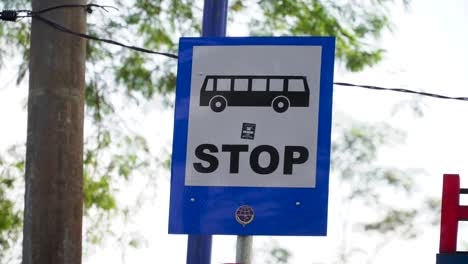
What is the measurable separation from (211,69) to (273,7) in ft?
28.1

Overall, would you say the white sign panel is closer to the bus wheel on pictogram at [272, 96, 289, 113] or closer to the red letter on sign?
the bus wheel on pictogram at [272, 96, 289, 113]

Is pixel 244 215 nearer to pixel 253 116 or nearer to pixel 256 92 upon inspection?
pixel 253 116

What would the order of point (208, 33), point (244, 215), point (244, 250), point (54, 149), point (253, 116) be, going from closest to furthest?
1. point (244, 250)
2. point (244, 215)
3. point (253, 116)
4. point (208, 33)
5. point (54, 149)

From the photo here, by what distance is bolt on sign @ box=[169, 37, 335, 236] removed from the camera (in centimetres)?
654

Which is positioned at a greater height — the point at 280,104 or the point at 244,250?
the point at 280,104

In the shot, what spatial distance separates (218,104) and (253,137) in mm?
318

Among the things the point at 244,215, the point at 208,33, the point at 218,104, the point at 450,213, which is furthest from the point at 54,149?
the point at 450,213

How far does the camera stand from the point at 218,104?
22.1ft

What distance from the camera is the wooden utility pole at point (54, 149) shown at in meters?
8.38

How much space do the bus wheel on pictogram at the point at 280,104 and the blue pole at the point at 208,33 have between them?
3.78 feet

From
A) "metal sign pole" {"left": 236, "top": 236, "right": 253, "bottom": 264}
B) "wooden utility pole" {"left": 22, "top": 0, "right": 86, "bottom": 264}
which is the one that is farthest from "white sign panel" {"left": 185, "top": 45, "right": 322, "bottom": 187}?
"wooden utility pole" {"left": 22, "top": 0, "right": 86, "bottom": 264}

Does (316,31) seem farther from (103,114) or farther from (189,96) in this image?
(189,96)

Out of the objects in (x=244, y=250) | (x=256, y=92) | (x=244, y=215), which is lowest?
(x=244, y=250)

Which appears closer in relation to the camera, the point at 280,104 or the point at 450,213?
the point at 280,104
